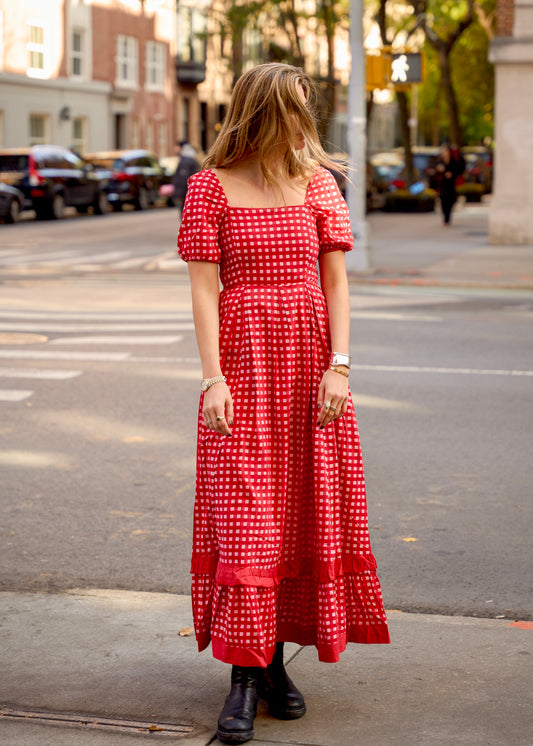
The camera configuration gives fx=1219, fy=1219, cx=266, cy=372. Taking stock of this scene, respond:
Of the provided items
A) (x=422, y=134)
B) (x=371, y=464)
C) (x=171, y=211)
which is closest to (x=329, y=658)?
(x=371, y=464)

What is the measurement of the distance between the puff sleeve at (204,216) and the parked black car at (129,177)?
33393mm

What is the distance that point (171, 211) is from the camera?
39.0 m

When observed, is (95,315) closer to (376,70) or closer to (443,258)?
(376,70)

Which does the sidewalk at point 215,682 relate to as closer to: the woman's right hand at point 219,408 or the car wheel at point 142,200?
the woman's right hand at point 219,408

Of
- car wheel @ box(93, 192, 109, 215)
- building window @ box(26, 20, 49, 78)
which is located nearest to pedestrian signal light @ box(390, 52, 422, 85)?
car wheel @ box(93, 192, 109, 215)

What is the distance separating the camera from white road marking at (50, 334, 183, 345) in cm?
1107

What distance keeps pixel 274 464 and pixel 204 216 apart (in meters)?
0.73

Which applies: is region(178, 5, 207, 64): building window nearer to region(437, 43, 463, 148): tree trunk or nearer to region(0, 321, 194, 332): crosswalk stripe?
region(437, 43, 463, 148): tree trunk

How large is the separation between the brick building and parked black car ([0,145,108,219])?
9.60 m

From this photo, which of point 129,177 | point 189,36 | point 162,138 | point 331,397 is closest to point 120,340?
point 331,397

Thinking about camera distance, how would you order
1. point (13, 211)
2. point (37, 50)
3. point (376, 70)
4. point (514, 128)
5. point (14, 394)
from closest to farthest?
1. point (14, 394)
2. point (376, 70)
3. point (514, 128)
4. point (13, 211)
5. point (37, 50)

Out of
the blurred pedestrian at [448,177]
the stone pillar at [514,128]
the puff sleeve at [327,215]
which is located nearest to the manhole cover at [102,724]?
the puff sleeve at [327,215]

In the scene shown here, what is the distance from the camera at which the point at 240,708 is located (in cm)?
345

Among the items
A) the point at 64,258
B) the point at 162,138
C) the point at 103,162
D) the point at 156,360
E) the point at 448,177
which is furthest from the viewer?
the point at 162,138
